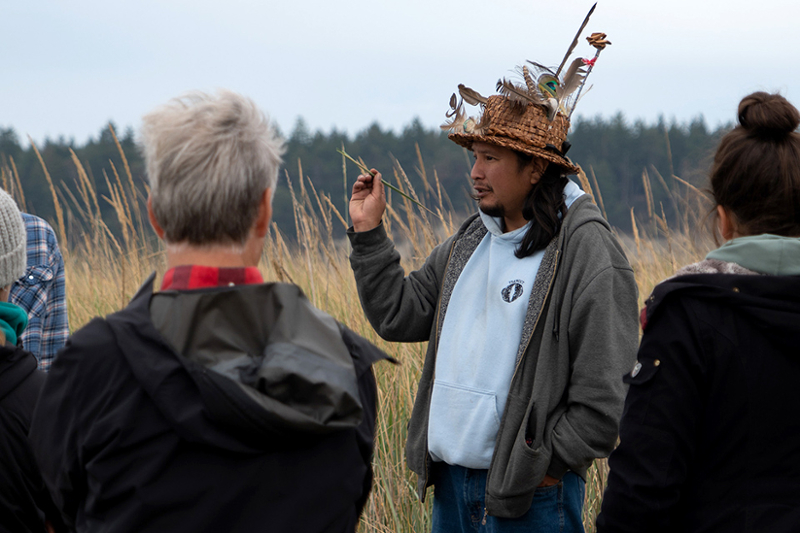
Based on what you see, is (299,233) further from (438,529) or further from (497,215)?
(438,529)

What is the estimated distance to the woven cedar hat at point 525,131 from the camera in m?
2.15

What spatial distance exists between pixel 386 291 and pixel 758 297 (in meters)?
1.21

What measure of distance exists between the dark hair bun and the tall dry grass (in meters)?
0.31

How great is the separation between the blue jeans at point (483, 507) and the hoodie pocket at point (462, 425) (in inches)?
2.4

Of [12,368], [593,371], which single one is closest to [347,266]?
[593,371]

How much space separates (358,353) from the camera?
1209mm

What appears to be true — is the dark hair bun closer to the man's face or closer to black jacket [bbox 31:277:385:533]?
the man's face

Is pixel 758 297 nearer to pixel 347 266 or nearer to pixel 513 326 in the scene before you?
pixel 513 326

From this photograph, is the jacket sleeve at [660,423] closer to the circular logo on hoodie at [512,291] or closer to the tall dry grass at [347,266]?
the tall dry grass at [347,266]

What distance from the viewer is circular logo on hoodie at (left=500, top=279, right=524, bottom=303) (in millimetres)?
2031

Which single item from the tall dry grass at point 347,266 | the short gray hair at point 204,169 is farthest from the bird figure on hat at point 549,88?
the short gray hair at point 204,169

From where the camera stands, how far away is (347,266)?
476 centimetres

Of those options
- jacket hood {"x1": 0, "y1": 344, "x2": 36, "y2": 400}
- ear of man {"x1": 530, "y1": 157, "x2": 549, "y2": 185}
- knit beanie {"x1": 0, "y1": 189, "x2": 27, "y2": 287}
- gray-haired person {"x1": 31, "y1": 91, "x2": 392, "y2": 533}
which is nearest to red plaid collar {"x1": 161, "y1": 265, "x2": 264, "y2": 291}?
gray-haired person {"x1": 31, "y1": 91, "x2": 392, "y2": 533}

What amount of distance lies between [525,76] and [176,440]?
169 centimetres
